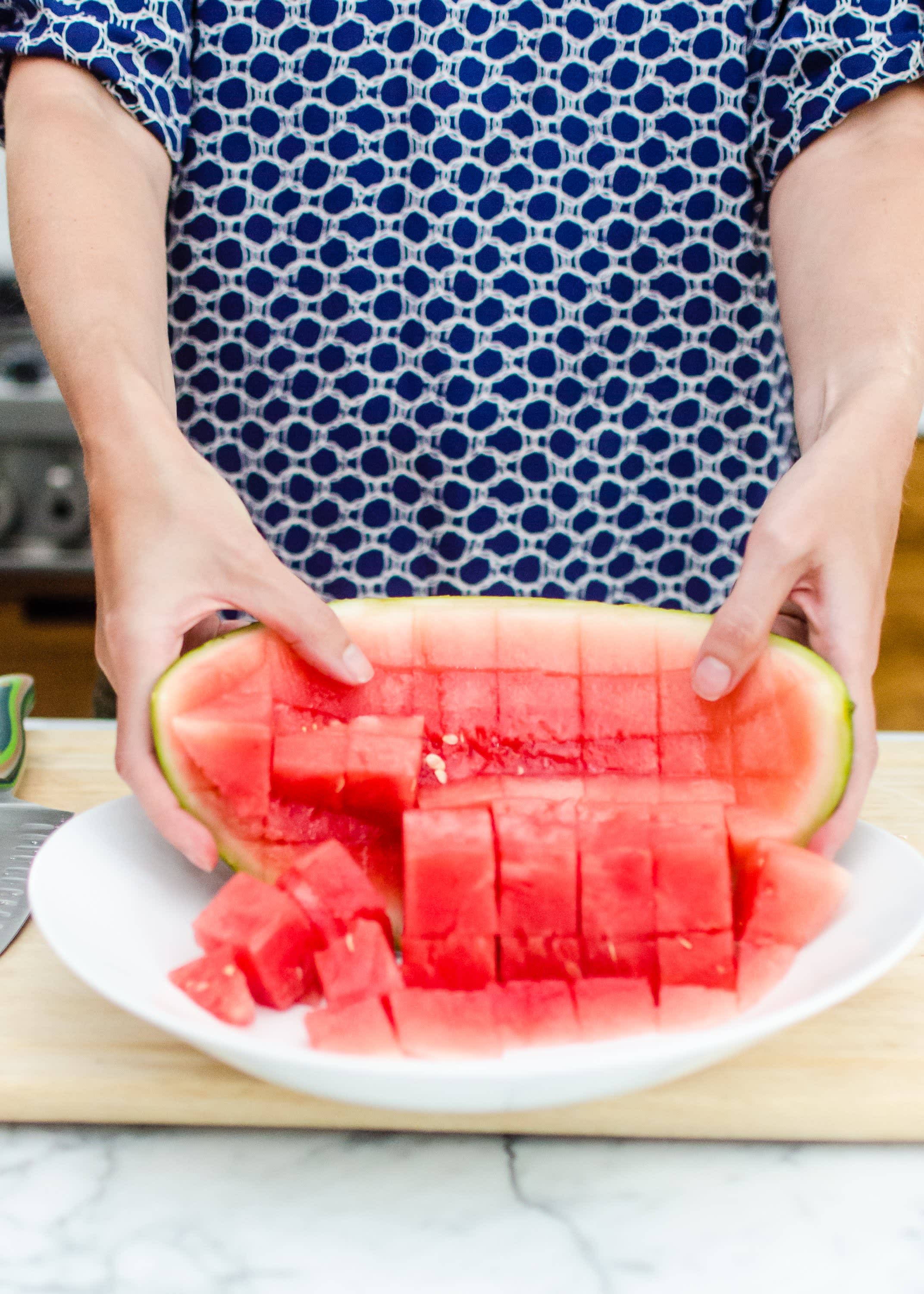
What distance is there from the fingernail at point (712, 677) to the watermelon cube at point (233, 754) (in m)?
0.39

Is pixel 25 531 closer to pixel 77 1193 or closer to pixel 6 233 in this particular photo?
pixel 6 233

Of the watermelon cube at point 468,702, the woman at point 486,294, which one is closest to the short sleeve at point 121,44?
the woman at point 486,294

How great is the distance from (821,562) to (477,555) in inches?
28.9

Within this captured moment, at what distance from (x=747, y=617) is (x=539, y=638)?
23 centimetres

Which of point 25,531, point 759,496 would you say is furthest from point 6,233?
point 759,496

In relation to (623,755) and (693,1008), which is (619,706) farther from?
(693,1008)

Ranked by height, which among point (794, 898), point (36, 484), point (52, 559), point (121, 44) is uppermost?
point (121, 44)

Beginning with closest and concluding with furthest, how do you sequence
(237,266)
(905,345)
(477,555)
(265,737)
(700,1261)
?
(700,1261) → (265,737) → (905,345) → (237,266) → (477,555)

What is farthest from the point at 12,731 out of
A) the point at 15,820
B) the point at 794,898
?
the point at 794,898

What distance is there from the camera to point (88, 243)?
3.57 feet

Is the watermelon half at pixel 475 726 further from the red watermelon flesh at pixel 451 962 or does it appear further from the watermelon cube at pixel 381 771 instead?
the red watermelon flesh at pixel 451 962

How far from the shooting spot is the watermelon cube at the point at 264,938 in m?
0.76

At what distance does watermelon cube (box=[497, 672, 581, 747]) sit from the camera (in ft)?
3.34

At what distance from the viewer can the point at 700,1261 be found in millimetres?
640
